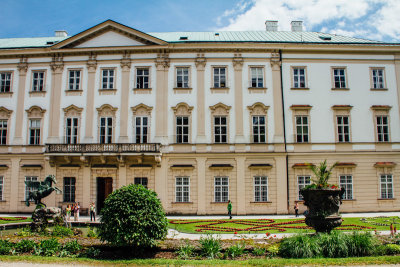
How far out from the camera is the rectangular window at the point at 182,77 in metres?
31.4

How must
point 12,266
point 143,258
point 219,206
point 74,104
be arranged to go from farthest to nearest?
point 74,104, point 219,206, point 143,258, point 12,266

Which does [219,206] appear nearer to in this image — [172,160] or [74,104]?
[172,160]

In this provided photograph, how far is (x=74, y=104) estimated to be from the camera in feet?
103

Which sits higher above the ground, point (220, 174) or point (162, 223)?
point (220, 174)

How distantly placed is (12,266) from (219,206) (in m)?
19.8

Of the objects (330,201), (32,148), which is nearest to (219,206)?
(330,201)

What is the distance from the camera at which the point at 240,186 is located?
29.7 meters

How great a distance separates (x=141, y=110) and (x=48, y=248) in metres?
18.8

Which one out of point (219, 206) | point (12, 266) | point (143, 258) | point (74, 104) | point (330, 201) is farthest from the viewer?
point (74, 104)

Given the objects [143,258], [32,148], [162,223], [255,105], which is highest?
[255,105]

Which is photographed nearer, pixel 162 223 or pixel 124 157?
pixel 162 223

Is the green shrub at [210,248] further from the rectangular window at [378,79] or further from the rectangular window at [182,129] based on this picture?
the rectangular window at [378,79]

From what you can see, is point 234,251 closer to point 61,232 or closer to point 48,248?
point 48,248

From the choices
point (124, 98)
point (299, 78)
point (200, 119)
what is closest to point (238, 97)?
point (200, 119)
